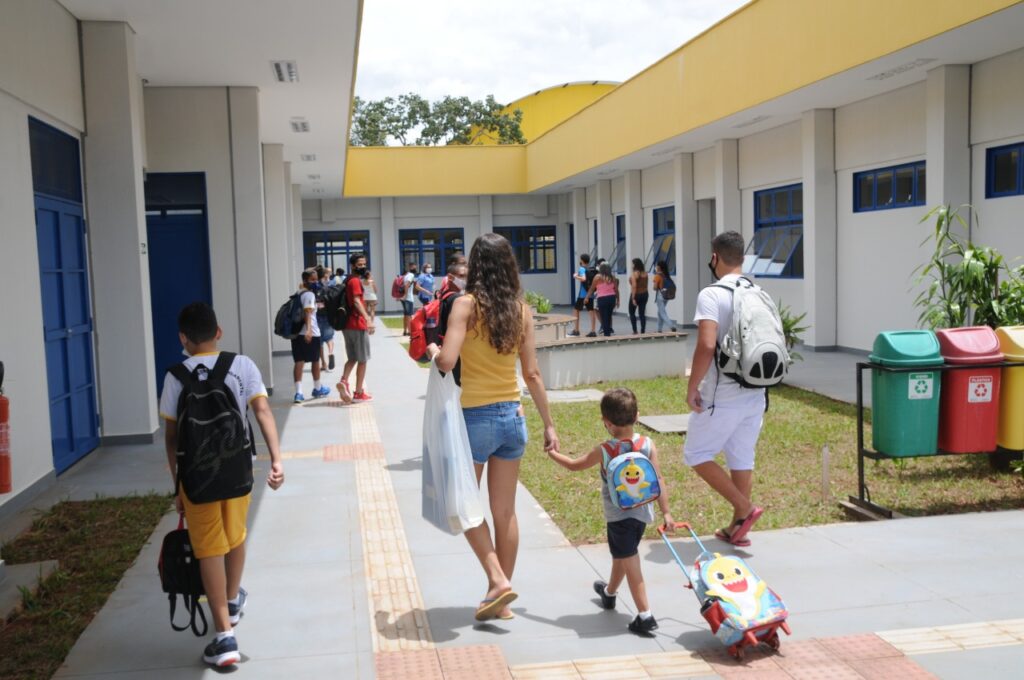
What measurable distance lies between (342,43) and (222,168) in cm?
256

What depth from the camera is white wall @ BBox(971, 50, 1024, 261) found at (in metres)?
11.6

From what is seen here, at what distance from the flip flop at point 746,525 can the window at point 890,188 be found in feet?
31.0

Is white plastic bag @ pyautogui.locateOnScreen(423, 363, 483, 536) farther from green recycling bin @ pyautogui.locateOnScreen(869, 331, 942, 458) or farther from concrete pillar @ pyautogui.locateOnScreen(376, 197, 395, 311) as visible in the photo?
concrete pillar @ pyautogui.locateOnScreen(376, 197, 395, 311)

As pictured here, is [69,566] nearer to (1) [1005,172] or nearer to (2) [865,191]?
(1) [1005,172]

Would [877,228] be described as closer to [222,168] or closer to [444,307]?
[222,168]

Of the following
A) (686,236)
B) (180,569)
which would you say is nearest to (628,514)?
(180,569)

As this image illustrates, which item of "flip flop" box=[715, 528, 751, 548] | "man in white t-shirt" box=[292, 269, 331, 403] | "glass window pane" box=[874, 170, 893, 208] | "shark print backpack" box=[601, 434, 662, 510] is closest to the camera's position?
"shark print backpack" box=[601, 434, 662, 510]

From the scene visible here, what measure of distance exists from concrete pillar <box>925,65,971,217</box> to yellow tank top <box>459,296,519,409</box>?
9.88m

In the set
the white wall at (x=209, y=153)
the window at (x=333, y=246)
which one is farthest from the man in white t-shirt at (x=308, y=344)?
the window at (x=333, y=246)

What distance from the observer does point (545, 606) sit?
4.77 meters

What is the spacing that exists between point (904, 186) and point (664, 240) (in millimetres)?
10312

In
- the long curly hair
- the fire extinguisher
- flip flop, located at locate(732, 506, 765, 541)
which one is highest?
the long curly hair

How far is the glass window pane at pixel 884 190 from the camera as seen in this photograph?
571 inches

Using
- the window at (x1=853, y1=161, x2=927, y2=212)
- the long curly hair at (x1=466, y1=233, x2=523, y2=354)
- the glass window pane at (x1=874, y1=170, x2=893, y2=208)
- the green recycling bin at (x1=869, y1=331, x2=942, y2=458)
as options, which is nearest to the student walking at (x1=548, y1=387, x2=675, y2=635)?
the long curly hair at (x1=466, y1=233, x2=523, y2=354)
